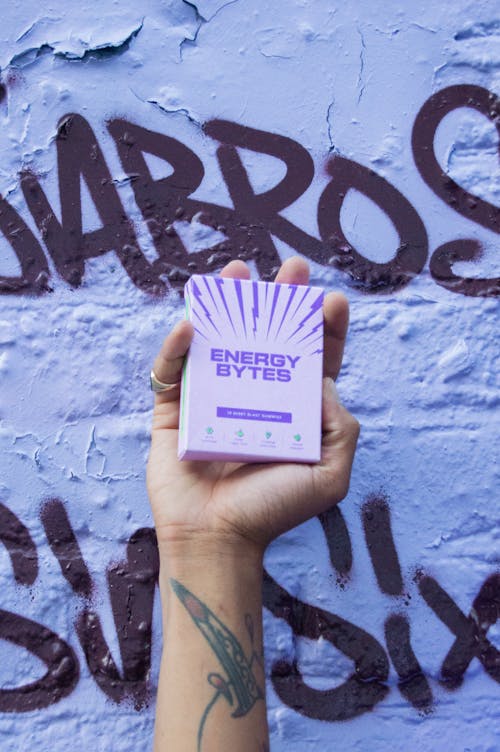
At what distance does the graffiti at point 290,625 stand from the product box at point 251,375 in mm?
338

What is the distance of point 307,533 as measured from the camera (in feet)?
4.00

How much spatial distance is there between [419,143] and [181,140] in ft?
1.28

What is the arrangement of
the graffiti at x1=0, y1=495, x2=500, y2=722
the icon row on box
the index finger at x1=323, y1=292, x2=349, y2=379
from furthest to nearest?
the graffiti at x1=0, y1=495, x2=500, y2=722, the index finger at x1=323, y1=292, x2=349, y2=379, the icon row on box

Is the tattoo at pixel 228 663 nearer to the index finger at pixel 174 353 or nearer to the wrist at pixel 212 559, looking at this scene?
the wrist at pixel 212 559

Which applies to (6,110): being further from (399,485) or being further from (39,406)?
(399,485)

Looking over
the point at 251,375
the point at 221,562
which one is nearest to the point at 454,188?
the point at 251,375

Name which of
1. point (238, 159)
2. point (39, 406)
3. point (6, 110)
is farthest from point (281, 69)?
point (39, 406)

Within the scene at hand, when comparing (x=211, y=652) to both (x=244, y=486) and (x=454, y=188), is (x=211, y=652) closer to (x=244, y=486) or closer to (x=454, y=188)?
(x=244, y=486)

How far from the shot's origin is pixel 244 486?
3.18ft

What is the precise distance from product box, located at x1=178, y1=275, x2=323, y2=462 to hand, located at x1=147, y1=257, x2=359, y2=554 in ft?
0.10

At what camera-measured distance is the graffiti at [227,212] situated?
4.16 ft

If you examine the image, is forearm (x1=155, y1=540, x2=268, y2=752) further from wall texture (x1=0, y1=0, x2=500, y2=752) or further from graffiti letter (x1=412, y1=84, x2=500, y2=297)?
graffiti letter (x1=412, y1=84, x2=500, y2=297)

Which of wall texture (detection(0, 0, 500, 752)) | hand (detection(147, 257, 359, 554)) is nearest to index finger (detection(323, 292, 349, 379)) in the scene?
hand (detection(147, 257, 359, 554))

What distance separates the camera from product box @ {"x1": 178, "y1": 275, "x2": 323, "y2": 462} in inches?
35.8
